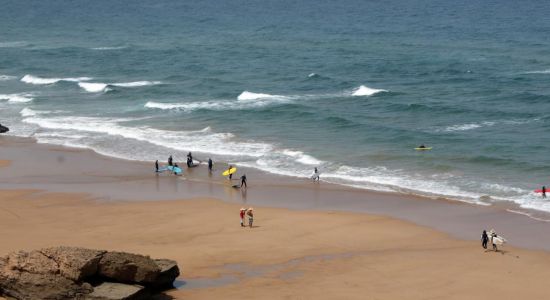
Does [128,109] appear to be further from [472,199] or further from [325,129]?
[472,199]

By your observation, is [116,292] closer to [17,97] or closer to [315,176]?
[315,176]

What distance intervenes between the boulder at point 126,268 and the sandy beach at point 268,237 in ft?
5.87

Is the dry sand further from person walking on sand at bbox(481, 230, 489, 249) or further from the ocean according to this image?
the ocean

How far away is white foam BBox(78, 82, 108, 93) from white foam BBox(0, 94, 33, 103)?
5230 millimetres

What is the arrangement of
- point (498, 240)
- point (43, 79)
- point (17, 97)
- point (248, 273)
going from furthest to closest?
point (43, 79)
point (17, 97)
point (498, 240)
point (248, 273)

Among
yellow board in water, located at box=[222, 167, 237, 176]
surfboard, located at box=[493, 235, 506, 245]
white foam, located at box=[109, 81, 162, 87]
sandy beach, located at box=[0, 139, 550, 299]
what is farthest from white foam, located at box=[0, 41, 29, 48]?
surfboard, located at box=[493, 235, 506, 245]

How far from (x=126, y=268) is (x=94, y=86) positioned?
174ft

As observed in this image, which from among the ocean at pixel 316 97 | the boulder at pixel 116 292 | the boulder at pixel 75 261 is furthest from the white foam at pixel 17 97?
the boulder at pixel 116 292

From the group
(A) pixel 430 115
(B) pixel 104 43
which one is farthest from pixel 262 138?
(B) pixel 104 43

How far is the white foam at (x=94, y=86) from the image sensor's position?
73.7 m

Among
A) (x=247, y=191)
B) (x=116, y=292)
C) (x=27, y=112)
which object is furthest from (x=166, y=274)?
(x=27, y=112)

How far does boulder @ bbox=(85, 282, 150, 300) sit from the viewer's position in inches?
923

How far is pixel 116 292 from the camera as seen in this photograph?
23.8 metres

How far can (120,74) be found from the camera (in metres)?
83.0
